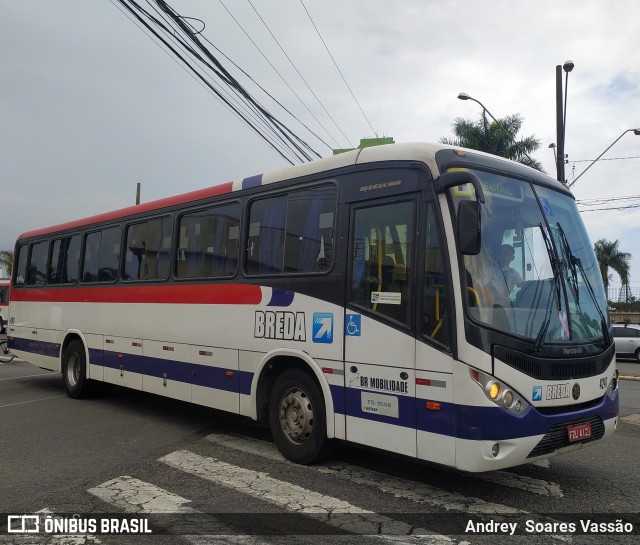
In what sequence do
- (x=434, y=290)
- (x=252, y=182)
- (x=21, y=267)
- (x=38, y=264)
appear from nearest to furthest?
(x=434, y=290), (x=252, y=182), (x=38, y=264), (x=21, y=267)

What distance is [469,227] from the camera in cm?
459

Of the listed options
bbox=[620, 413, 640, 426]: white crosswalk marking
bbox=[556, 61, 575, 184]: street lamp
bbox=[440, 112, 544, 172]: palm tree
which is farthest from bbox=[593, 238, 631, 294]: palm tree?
bbox=[620, 413, 640, 426]: white crosswalk marking

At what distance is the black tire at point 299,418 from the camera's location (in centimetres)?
588

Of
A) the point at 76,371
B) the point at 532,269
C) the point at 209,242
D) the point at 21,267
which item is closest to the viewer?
the point at 532,269

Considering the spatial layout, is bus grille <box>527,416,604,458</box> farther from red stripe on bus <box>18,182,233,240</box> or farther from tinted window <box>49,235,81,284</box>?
tinted window <box>49,235,81,284</box>

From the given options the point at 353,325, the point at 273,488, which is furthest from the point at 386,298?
the point at 273,488

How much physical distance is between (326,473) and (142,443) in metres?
2.57

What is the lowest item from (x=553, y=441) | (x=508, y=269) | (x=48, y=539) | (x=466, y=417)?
(x=48, y=539)

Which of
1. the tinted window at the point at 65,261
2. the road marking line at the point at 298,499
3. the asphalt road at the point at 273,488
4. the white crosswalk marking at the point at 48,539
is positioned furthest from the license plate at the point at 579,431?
the tinted window at the point at 65,261

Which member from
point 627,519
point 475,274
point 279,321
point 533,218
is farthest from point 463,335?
point 279,321

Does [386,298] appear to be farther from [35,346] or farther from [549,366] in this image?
[35,346]

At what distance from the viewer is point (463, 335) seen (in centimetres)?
465

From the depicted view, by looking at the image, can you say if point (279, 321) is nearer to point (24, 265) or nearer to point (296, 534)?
point (296, 534)

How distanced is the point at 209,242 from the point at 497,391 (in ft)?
14.4
